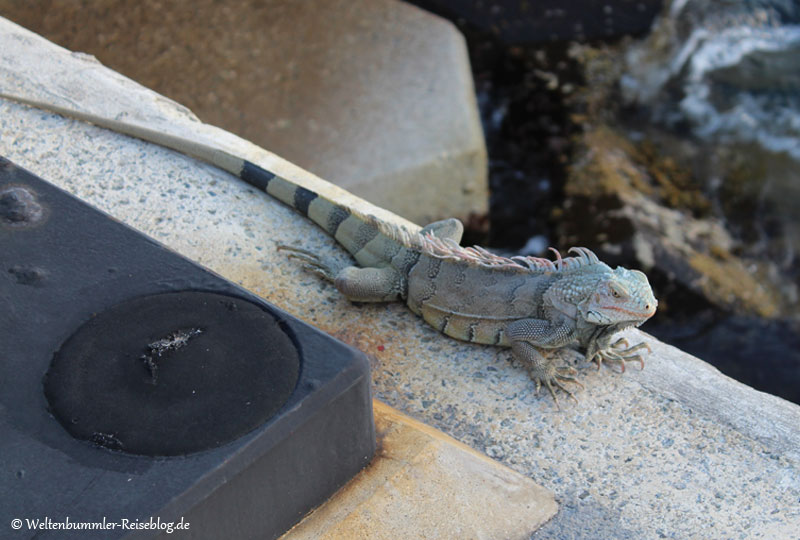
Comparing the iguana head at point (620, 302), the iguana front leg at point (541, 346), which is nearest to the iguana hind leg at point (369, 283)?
the iguana front leg at point (541, 346)

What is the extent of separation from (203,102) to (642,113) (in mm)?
4034

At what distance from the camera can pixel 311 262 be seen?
311 centimetres

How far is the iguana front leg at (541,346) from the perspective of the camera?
270 centimetres

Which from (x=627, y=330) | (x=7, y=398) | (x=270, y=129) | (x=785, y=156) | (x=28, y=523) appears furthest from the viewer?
(x=785, y=156)

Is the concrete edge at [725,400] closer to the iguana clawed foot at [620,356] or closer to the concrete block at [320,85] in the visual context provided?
the iguana clawed foot at [620,356]

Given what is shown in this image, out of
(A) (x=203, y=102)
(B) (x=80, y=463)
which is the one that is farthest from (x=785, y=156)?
(B) (x=80, y=463)

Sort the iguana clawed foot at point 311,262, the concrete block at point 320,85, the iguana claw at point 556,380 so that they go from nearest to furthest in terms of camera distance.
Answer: the iguana claw at point 556,380 < the iguana clawed foot at point 311,262 < the concrete block at point 320,85

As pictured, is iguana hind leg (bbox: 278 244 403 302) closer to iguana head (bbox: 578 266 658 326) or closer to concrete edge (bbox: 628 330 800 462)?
iguana head (bbox: 578 266 658 326)

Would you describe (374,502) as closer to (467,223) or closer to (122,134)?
(122,134)

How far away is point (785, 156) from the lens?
7.36m

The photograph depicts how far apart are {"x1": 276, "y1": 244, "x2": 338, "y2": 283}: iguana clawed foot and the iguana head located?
0.95 meters

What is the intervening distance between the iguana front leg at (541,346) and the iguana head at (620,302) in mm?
122

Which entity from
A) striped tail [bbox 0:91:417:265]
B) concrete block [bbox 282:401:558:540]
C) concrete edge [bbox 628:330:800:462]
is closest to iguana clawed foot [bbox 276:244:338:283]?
striped tail [bbox 0:91:417:265]

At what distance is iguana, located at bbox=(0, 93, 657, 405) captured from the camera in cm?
269
